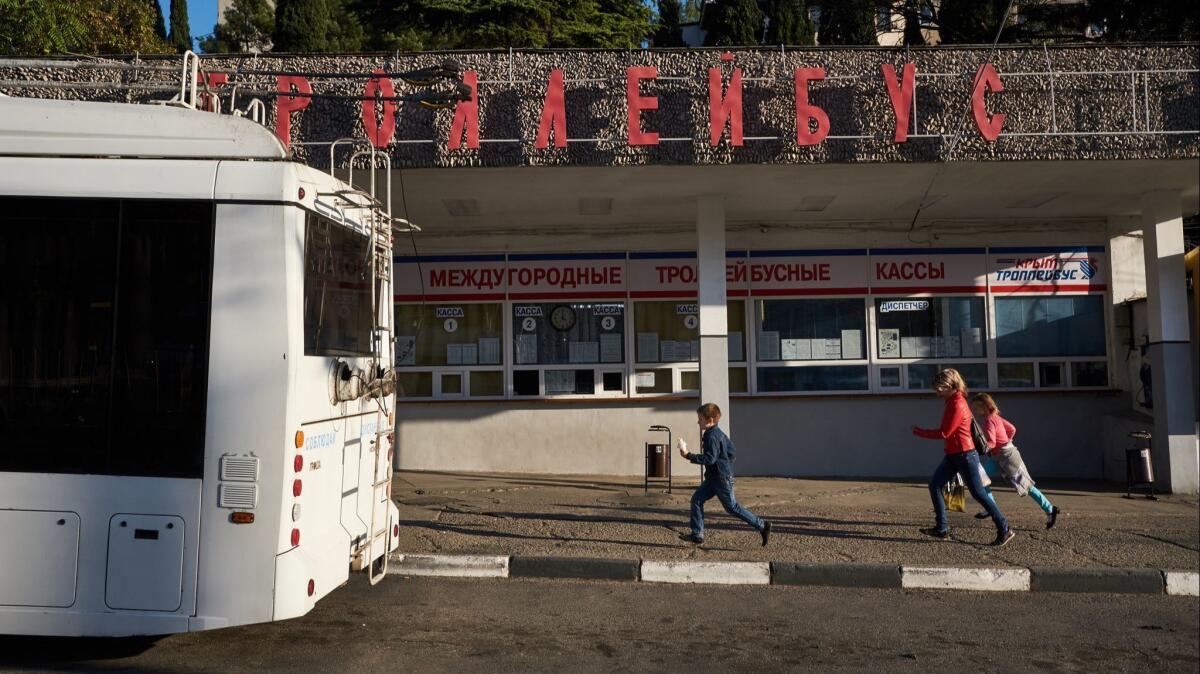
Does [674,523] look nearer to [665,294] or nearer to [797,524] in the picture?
[797,524]

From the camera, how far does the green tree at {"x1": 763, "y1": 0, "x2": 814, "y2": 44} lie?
90.8ft

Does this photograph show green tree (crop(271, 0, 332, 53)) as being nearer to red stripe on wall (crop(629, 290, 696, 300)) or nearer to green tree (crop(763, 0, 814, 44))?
green tree (crop(763, 0, 814, 44))

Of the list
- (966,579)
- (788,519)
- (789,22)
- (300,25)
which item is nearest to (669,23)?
(789,22)

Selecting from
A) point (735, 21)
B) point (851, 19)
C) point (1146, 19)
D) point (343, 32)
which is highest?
point (343, 32)

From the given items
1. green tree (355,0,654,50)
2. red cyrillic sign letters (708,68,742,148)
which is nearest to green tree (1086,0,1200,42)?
green tree (355,0,654,50)

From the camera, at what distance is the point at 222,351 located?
509cm

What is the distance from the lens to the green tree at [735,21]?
27234 millimetres

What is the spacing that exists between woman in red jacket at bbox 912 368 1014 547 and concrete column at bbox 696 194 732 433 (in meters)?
3.09

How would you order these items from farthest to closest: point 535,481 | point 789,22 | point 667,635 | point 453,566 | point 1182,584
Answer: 1. point 789,22
2. point 535,481
3. point 453,566
4. point 1182,584
5. point 667,635

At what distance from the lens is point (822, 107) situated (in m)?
9.99

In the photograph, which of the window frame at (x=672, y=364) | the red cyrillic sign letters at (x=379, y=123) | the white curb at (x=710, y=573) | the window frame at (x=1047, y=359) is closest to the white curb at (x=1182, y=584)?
the white curb at (x=710, y=573)

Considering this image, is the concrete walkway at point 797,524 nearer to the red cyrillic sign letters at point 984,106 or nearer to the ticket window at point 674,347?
the ticket window at point 674,347

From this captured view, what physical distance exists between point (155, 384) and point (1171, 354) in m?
11.6

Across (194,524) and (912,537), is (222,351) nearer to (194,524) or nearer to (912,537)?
(194,524)
